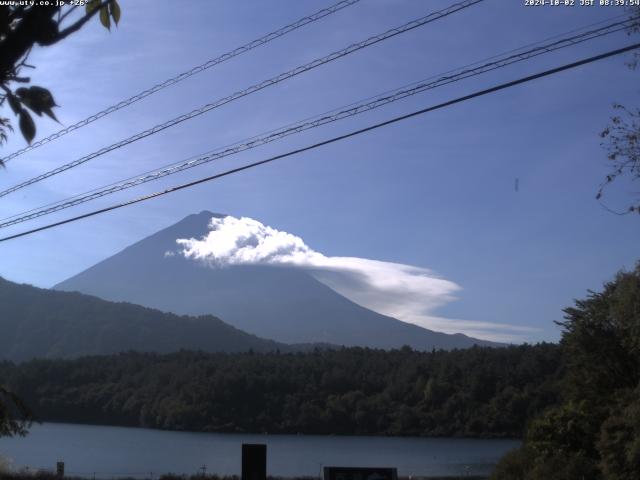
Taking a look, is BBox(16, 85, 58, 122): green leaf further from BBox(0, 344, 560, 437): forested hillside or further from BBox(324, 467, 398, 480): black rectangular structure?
→ BBox(0, 344, 560, 437): forested hillside

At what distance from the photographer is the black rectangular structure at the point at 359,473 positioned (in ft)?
38.6

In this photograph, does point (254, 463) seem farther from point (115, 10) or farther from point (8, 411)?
point (8, 411)

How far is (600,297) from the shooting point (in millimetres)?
28172

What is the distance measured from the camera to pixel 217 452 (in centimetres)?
7106

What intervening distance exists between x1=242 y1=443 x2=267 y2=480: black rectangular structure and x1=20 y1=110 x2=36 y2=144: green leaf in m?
7.16

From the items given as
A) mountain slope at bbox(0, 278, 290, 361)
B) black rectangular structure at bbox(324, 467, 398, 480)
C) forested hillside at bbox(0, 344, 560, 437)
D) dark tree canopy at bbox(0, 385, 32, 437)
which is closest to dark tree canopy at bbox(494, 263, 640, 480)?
black rectangular structure at bbox(324, 467, 398, 480)

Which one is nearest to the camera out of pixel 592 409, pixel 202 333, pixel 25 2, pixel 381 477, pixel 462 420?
pixel 25 2

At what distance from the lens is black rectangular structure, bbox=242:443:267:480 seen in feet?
32.7

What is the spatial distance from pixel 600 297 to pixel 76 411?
A: 7632cm

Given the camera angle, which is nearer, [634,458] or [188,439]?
[634,458]

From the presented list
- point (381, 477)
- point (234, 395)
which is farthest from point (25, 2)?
point (234, 395)

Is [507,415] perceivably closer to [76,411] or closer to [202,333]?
[76,411]

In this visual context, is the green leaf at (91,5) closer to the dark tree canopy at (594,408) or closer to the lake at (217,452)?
the dark tree canopy at (594,408)

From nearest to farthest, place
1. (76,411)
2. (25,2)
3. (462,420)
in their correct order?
1. (25,2)
2. (462,420)
3. (76,411)
